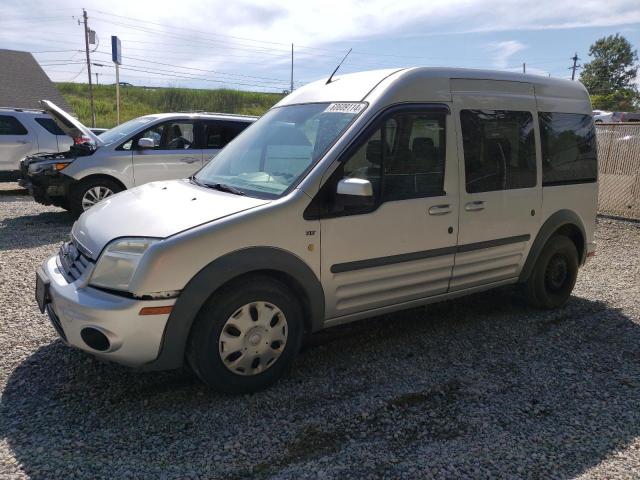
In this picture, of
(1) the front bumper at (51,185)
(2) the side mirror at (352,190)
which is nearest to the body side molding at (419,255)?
(2) the side mirror at (352,190)

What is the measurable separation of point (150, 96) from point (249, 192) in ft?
166

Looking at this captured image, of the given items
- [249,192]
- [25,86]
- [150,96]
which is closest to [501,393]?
[249,192]

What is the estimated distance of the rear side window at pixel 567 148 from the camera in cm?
468

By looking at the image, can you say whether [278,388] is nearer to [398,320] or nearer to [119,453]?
[119,453]

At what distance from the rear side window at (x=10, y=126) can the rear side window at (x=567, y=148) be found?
11.7 m

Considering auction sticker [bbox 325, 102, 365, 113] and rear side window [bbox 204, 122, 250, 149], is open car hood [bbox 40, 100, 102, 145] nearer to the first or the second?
rear side window [bbox 204, 122, 250, 149]

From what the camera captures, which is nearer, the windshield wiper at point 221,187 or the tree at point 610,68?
the windshield wiper at point 221,187

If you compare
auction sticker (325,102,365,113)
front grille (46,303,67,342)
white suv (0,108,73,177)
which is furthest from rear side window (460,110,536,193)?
white suv (0,108,73,177)

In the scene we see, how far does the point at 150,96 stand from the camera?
49656mm

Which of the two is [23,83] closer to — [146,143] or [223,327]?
[146,143]

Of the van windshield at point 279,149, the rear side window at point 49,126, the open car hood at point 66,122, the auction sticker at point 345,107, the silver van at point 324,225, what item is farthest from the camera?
the rear side window at point 49,126

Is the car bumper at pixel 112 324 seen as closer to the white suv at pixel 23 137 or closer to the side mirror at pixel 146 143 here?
the side mirror at pixel 146 143

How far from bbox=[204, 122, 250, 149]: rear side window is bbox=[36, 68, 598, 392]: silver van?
468 centimetres

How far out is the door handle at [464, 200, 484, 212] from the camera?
160 inches
